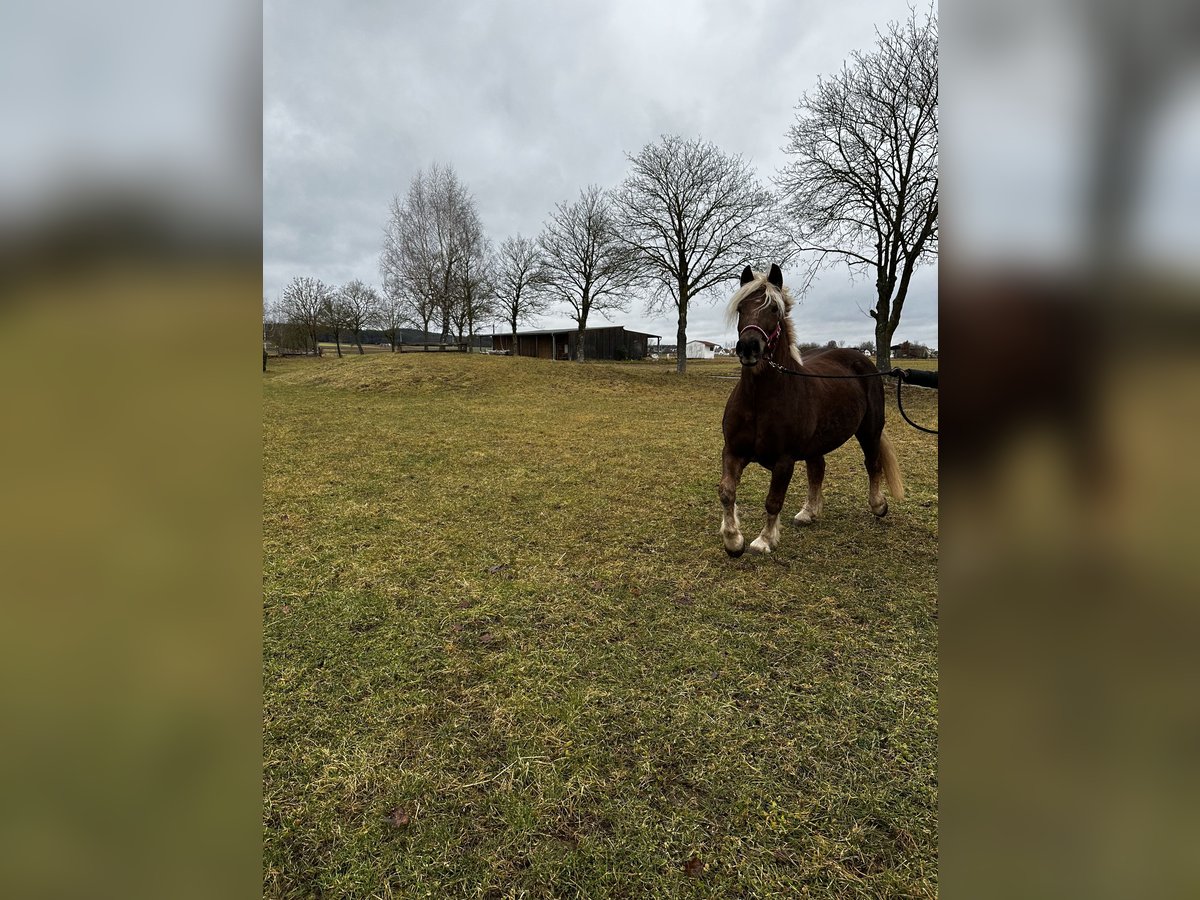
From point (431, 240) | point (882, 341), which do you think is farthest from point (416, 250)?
point (882, 341)

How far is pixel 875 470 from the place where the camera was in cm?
521

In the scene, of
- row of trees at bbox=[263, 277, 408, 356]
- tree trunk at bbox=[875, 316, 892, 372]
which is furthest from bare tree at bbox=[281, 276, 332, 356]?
tree trunk at bbox=[875, 316, 892, 372]

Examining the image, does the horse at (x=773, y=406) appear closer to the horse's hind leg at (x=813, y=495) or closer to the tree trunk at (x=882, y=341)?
the horse's hind leg at (x=813, y=495)

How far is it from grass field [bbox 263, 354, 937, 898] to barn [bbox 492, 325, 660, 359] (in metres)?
40.9

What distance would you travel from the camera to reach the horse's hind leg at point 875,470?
509cm

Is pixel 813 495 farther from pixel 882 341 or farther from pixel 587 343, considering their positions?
pixel 587 343

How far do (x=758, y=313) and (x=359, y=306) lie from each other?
47.5m

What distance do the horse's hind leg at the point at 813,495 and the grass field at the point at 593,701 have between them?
7.1 inches

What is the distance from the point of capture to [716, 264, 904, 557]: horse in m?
3.75

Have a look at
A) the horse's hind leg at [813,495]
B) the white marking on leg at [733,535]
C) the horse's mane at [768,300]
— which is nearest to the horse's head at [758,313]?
the horse's mane at [768,300]

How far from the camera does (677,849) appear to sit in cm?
179
